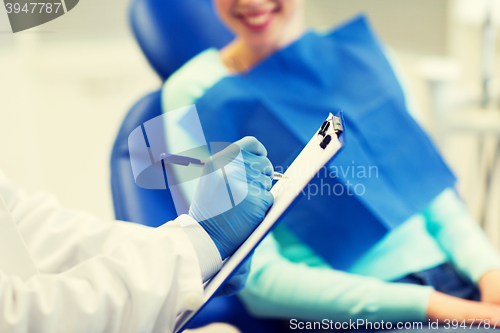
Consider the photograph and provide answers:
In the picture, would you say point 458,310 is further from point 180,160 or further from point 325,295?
point 180,160

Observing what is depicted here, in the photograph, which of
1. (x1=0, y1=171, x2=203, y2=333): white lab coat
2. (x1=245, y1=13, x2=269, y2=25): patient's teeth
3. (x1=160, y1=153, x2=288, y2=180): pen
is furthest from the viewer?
(x1=245, y1=13, x2=269, y2=25): patient's teeth

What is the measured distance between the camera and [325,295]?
691 millimetres

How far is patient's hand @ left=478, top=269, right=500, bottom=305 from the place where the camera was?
71cm

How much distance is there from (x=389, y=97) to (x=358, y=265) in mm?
363

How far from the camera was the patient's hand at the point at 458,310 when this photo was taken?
26.2 inches

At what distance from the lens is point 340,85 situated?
93 cm

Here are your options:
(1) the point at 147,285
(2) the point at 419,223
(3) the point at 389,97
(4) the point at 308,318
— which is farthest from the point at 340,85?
(1) the point at 147,285

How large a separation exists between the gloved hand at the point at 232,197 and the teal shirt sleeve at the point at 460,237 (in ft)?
1.64

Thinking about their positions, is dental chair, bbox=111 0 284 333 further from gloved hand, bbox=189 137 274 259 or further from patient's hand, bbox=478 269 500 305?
patient's hand, bbox=478 269 500 305

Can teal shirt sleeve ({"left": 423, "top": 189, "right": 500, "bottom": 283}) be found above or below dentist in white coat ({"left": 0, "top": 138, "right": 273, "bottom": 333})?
below

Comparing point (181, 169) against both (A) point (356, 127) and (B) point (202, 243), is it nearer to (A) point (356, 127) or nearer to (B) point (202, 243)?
(B) point (202, 243)

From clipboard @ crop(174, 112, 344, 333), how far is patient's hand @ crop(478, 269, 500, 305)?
0.46 meters

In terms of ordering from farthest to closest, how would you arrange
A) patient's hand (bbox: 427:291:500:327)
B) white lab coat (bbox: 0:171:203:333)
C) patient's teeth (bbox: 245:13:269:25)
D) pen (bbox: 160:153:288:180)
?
1. patient's teeth (bbox: 245:13:269:25)
2. patient's hand (bbox: 427:291:500:327)
3. pen (bbox: 160:153:288:180)
4. white lab coat (bbox: 0:171:203:333)

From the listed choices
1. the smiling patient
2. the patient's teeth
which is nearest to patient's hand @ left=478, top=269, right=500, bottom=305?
the smiling patient
